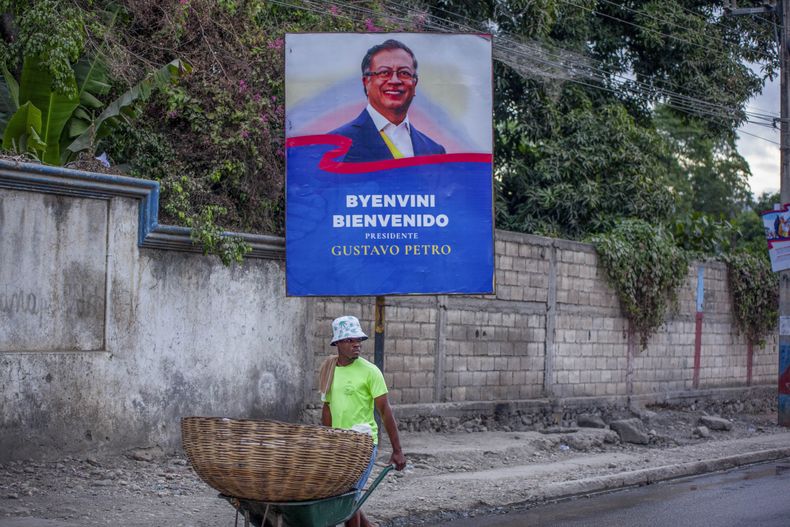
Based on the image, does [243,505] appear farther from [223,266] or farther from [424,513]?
[223,266]

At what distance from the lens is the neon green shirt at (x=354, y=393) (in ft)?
21.3

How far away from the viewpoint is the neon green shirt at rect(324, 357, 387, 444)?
21.3ft

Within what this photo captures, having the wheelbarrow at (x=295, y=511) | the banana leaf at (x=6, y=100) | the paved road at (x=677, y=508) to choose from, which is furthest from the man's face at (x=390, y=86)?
the wheelbarrow at (x=295, y=511)

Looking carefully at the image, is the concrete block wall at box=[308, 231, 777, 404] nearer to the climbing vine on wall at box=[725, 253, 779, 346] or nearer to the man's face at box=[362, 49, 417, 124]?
the climbing vine on wall at box=[725, 253, 779, 346]

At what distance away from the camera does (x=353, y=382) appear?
6.50 m

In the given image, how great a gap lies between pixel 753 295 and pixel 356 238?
45.1 feet

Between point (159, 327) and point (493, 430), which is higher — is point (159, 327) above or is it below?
above

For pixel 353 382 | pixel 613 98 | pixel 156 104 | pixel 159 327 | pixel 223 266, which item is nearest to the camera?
pixel 353 382

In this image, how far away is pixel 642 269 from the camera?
18.2 meters

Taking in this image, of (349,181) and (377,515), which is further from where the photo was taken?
(349,181)

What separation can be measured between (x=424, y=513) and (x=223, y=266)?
147 inches

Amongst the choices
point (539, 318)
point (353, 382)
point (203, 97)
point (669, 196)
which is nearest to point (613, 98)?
point (669, 196)

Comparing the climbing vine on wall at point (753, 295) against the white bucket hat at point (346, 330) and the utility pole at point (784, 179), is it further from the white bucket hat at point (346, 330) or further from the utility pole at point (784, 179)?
the white bucket hat at point (346, 330)

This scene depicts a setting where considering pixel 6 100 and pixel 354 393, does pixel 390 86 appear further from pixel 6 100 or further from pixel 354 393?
pixel 354 393
